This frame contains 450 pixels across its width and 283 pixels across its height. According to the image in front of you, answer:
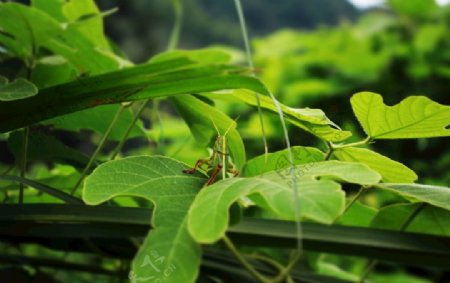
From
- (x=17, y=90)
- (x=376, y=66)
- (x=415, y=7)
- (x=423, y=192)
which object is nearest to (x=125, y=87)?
(x=17, y=90)

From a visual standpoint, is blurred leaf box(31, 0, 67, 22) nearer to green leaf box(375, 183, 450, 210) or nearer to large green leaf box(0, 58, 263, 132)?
large green leaf box(0, 58, 263, 132)

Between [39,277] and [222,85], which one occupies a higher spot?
[222,85]

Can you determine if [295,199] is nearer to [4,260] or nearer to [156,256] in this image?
[156,256]

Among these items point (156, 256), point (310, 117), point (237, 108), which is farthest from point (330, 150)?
point (237, 108)

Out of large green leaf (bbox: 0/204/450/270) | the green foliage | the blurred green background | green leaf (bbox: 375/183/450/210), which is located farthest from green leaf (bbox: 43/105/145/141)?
the blurred green background

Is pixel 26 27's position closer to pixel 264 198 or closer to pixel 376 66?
pixel 264 198

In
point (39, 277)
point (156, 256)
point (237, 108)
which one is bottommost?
point (237, 108)

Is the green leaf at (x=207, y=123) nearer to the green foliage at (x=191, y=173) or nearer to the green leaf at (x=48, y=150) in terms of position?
the green foliage at (x=191, y=173)
